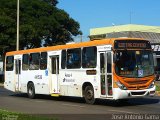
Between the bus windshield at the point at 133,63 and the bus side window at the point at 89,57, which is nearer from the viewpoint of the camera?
the bus windshield at the point at 133,63

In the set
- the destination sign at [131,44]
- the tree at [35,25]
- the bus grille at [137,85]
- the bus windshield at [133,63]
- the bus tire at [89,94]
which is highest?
the tree at [35,25]

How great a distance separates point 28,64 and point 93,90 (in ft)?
24.7

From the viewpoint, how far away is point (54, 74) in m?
24.1

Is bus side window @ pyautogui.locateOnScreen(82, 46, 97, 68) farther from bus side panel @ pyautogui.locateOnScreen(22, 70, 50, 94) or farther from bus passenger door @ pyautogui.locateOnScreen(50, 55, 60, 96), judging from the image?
bus side panel @ pyautogui.locateOnScreen(22, 70, 50, 94)

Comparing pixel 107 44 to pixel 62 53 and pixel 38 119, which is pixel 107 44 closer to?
pixel 62 53

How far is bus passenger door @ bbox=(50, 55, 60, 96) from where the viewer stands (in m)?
23.8

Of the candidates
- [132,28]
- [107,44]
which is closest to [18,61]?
[107,44]

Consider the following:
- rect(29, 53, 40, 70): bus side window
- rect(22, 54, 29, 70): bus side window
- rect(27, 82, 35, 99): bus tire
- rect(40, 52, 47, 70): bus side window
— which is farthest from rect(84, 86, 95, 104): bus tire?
rect(22, 54, 29, 70): bus side window

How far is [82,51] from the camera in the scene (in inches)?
838

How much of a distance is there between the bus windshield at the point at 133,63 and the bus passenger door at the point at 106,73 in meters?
0.37

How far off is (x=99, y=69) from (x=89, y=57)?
3.36 ft

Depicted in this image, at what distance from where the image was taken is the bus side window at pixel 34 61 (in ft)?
84.9

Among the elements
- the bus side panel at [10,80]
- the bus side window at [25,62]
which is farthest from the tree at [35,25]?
the bus side window at [25,62]

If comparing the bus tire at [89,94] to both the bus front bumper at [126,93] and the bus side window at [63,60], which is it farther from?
the bus side window at [63,60]
